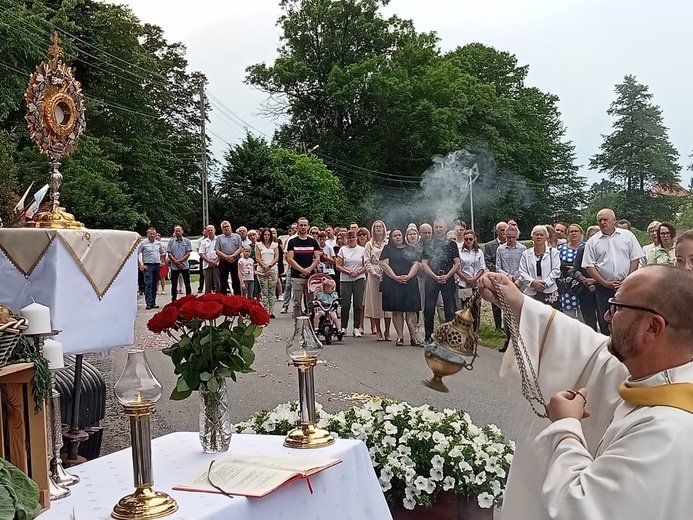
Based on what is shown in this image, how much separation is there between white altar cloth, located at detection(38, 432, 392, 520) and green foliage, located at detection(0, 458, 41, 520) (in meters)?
0.42

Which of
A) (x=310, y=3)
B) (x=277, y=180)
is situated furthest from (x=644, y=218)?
(x=310, y=3)

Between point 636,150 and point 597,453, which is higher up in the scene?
point 636,150

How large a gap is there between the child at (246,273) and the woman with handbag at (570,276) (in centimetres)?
710

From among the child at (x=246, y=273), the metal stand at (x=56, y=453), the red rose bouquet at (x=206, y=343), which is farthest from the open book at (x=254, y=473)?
the child at (x=246, y=273)

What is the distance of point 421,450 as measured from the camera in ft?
13.4

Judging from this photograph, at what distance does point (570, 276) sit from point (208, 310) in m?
8.40

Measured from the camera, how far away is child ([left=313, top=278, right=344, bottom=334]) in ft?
40.3

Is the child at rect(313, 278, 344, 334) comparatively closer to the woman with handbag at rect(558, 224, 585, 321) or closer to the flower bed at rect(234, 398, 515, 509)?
the woman with handbag at rect(558, 224, 585, 321)

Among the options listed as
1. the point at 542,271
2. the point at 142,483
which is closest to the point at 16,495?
the point at 142,483

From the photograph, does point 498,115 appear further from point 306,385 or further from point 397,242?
point 306,385

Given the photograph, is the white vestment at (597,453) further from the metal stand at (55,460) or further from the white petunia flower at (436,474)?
the metal stand at (55,460)

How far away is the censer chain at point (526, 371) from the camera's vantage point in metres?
3.01

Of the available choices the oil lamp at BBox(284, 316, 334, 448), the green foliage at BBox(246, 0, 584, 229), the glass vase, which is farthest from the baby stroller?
the green foliage at BBox(246, 0, 584, 229)

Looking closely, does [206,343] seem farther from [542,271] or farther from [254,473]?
[542,271]
